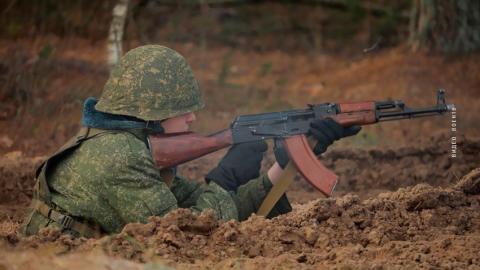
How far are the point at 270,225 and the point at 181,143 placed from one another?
0.65 metres

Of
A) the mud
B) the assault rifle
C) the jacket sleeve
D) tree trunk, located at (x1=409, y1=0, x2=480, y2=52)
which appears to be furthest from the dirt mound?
tree trunk, located at (x1=409, y1=0, x2=480, y2=52)

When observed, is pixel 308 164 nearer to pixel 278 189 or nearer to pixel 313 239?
pixel 278 189

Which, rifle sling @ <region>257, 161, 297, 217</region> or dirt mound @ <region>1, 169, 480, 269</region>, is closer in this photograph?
dirt mound @ <region>1, 169, 480, 269</region>

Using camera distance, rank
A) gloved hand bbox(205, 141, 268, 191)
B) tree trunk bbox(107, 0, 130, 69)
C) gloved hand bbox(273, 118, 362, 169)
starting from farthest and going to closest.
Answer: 1. tree trunk bbox(107, 0, 130, 69)
2. gloved hand bbox(205, 141, 268, 191)
3. gloved hand bbox(273, 118, 362, 169)

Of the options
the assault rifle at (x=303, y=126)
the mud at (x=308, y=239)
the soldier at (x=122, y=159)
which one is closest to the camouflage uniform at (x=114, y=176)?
the soldier at (x=122, y=159)

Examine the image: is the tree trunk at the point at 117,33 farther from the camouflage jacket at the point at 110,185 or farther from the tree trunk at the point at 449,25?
the camouflage jacket at the point at 110,185

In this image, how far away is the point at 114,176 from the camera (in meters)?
5.08

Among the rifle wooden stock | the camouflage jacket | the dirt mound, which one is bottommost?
the dirt mound

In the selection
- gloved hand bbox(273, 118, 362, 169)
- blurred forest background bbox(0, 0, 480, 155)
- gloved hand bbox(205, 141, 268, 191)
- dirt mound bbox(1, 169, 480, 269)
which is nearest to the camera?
dirt mound bbox(1, 169, 480, 269)

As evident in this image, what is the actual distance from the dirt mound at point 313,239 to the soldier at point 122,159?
10.6 inches

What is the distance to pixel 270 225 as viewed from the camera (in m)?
5.14

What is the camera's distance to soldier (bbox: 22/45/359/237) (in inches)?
200

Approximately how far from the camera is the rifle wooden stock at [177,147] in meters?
5.21

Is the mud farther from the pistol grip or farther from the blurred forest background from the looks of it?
the blurred forest background
